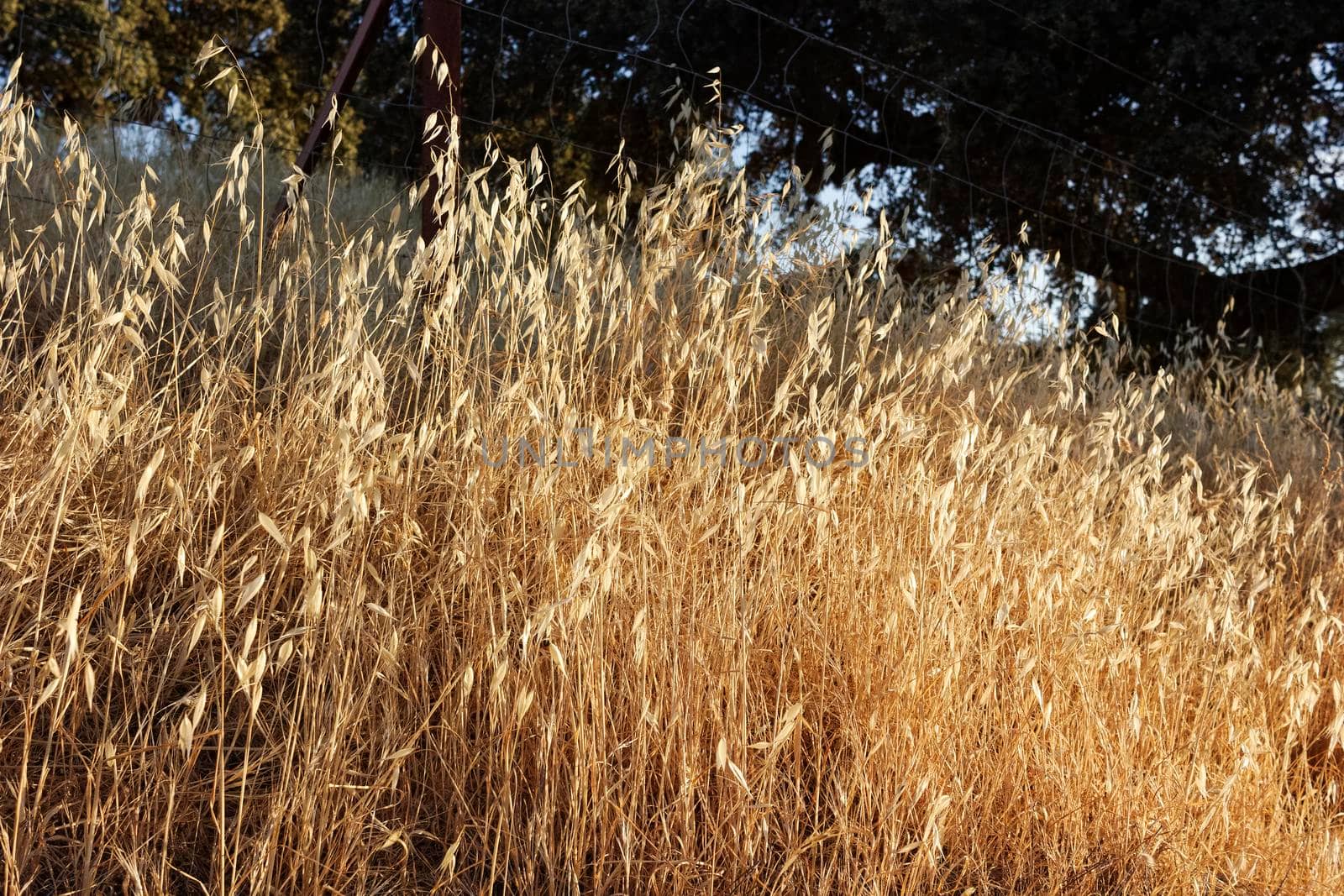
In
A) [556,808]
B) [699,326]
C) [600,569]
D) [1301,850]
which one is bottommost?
[1301,850]

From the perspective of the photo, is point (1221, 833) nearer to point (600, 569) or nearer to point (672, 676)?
point (672, 676)

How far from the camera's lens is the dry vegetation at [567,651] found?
1.41 metres

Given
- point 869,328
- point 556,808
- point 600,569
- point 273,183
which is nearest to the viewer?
point 600,569

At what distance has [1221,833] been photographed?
6.09ft

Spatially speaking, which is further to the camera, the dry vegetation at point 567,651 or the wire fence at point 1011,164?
the wire fence at point 1011,164

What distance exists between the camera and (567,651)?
1498 mm

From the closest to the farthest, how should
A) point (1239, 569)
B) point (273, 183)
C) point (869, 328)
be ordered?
point (869, 328), point (1239, 569), point (273, 183)

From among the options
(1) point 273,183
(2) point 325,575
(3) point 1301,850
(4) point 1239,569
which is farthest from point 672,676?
(1) point 273,183

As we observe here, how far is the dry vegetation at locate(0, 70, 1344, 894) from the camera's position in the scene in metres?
1.41

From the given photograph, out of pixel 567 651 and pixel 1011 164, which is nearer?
pixel 567 651

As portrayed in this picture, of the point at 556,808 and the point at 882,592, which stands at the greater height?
the point at 882,592

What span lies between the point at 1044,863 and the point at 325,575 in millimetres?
1276

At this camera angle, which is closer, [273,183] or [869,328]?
[869,328]

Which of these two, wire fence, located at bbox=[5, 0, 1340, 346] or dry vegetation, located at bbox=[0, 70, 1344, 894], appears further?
wire fence, located at bbox=[5, 0, 1340, 346]
